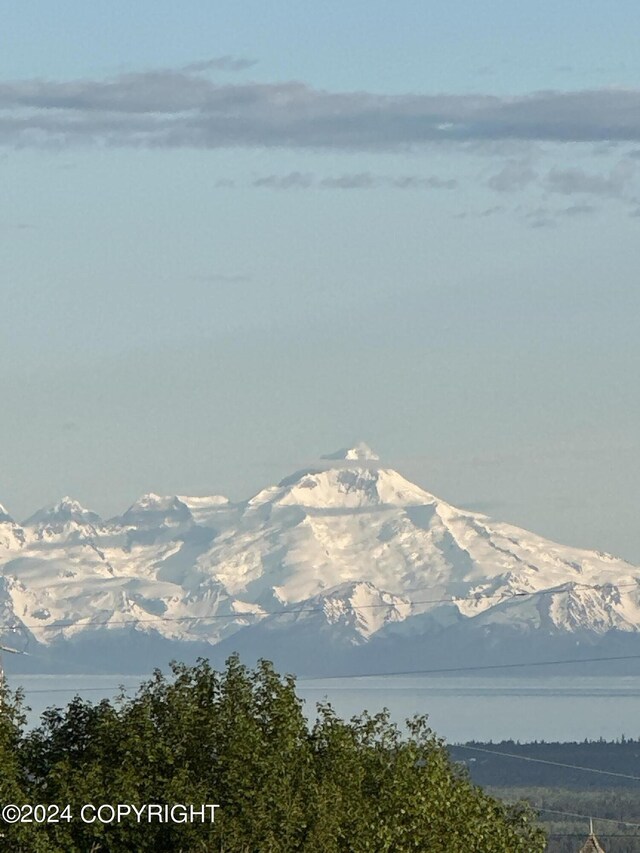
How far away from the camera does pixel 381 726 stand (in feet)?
310

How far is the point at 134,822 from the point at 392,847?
1054cm

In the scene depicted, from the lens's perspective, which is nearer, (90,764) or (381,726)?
(90,764)

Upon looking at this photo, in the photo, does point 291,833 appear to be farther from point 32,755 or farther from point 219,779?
point 32,755

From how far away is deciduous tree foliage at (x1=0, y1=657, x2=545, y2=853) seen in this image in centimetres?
7981

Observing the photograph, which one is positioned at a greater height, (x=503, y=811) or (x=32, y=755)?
(x=32, y=755)

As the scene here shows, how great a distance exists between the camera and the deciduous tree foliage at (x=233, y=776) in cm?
7981

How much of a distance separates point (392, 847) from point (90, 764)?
40.3ft

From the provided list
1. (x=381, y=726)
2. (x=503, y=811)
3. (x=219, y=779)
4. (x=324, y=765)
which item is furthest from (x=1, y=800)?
(x=503, y=811)

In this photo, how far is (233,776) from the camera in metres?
81.0

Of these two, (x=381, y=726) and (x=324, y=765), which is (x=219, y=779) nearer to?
(x=324, y=765)

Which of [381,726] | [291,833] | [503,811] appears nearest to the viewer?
[291,833]

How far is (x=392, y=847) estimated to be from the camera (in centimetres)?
8344

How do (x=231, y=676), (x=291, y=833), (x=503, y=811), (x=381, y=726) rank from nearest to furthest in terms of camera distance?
(x=291, y=833)
(x=231, y=676)
(x=381, y=726)
(x=503, y=811)

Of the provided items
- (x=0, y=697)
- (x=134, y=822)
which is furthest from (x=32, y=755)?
(x=134, y=822)
